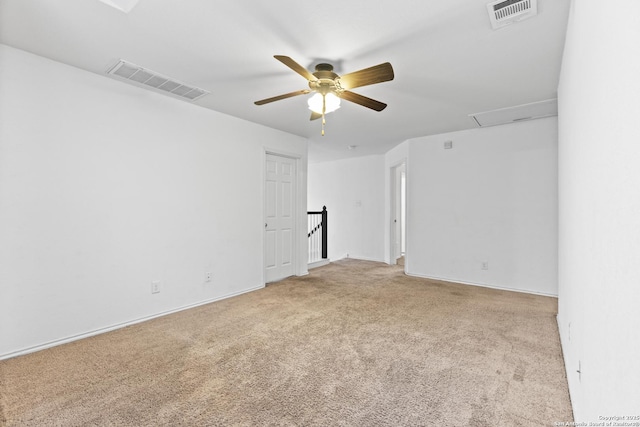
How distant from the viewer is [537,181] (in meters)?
4.03

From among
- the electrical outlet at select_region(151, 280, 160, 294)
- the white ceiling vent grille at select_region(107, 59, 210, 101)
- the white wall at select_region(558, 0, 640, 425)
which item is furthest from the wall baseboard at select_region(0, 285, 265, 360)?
the white wall at select_region(558, 0, 640, 425)

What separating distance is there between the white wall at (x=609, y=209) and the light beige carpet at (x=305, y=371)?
1.96 ft

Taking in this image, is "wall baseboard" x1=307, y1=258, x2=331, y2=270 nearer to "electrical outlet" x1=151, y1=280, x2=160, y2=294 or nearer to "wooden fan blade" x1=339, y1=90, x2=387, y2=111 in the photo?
"electrical outlet" x1=151, y1=280, x2=160, y2=294

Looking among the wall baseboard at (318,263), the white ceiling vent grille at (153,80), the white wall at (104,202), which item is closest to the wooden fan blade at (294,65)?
the white ceiling vent grille at (153,80)

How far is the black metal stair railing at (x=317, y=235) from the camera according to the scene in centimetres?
640

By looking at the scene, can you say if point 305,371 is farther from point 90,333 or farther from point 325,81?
point 325,81

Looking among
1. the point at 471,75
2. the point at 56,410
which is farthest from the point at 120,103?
the point at 471,75

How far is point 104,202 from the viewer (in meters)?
2.83

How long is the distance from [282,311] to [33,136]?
2.77 m

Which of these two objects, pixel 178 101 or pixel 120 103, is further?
pixel 178 101

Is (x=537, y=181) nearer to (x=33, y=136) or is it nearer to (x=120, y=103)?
(x=120, y=103)

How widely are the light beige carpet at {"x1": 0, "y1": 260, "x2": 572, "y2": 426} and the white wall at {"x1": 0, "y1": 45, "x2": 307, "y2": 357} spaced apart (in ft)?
1.09

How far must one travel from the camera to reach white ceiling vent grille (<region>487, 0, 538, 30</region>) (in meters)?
1.79

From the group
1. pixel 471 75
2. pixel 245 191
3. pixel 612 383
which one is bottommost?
pixel 612 383
